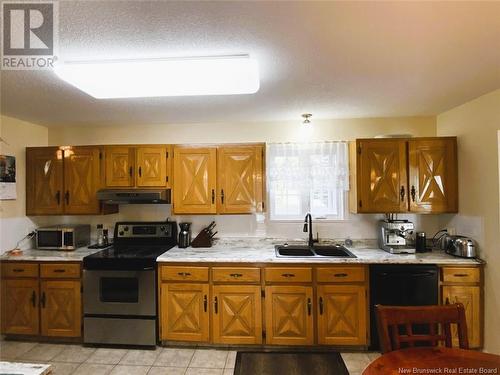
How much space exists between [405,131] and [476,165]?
82cm

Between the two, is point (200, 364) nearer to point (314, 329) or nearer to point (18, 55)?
point (314, 329)

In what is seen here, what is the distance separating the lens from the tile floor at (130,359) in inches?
94.3

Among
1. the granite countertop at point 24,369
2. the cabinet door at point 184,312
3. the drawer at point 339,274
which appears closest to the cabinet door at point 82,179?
the cabinet door at point 184,312

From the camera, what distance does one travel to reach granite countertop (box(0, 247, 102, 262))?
9.21 ft

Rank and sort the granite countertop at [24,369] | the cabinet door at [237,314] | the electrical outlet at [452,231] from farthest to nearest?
the electrical outlet at [452,231] < the cabinet door at [237,314] < the granite countertop at [24,369]

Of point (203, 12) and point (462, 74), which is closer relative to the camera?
point (203, 12)

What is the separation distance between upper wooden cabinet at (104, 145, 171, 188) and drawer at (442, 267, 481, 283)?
9.75ft

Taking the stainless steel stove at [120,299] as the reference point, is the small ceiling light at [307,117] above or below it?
above

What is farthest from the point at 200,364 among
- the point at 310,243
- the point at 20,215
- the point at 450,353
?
the point at 20,215

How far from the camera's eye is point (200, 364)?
2.48m

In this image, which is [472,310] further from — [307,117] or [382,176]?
[307,117]

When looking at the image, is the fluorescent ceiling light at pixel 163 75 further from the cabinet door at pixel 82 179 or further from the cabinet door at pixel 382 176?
the cabinet door at pixel 382 176

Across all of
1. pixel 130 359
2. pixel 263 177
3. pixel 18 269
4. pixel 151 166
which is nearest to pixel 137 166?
pixel 151 166

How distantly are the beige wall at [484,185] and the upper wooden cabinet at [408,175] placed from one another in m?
0.12
